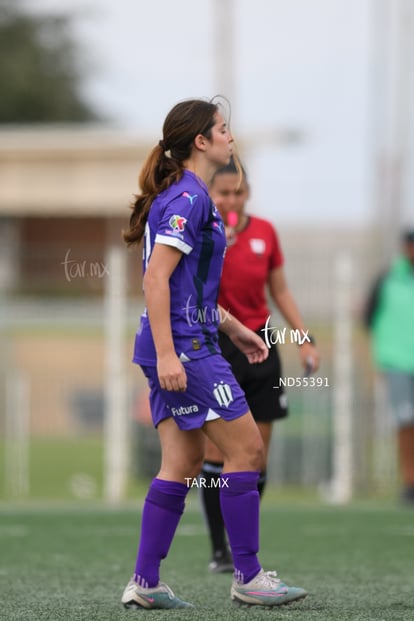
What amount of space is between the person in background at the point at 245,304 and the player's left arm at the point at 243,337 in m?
0.99

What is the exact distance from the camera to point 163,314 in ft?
15.5

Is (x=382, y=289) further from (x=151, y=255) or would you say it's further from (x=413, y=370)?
(x=151, y=255)

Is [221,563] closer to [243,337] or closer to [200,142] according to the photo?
[243,337]

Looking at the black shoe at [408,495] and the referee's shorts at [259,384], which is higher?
the referee's shorts at [259,384]

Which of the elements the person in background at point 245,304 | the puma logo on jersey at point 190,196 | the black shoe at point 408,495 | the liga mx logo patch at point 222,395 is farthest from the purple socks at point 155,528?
the black shoe at point 408,495

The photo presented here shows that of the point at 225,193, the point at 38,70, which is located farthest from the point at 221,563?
the point at 38,70

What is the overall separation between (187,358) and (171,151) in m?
0.76

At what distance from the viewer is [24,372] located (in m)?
19.9

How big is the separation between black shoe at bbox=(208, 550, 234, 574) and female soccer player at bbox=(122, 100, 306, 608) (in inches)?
58.3

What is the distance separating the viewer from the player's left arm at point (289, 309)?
6191mm

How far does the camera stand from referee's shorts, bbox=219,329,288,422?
6.51 meters

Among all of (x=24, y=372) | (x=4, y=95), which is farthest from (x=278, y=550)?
(x=4, y=95)

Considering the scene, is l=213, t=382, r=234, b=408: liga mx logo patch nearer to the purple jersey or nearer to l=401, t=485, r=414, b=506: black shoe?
the purple jersey

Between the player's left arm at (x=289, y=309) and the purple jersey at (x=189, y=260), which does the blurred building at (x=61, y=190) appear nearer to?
the player's left arm at (x=289, y=309)
